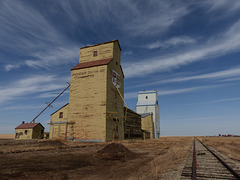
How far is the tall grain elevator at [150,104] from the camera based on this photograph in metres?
52.6

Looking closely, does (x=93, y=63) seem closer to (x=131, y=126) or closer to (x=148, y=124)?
(x=131, y=126)

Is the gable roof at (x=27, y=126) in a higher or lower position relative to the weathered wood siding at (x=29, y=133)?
higher

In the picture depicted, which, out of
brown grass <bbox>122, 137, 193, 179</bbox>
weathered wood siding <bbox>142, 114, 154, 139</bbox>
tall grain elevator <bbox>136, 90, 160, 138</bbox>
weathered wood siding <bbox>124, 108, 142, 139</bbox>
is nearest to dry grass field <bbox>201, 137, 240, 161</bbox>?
brown grass <bbox>122, 137, 193, 179</bbox>

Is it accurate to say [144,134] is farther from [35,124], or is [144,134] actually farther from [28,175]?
[28,175]

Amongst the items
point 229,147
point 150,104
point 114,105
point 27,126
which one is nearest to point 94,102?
point 114,105

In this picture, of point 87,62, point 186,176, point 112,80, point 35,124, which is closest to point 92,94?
point 112,80

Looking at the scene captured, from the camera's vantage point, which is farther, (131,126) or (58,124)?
(131,126)

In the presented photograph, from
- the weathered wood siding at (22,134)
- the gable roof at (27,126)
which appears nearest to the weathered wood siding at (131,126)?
the gable roof at (27,126)

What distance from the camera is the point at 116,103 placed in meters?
27.8

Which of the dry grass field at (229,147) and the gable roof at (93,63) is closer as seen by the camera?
the dry grass field at (229,147)

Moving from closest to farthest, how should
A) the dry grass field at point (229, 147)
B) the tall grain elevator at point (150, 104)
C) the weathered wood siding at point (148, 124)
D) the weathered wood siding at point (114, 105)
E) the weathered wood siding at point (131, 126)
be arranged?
the dry grass field at point (229, 147) → the weathered wood siding at point (114, 105) → the weathered wood siding at point (131, 126) → the weathered wood siding at point (148, 124) → the tall grain elevator at point (150, 104)

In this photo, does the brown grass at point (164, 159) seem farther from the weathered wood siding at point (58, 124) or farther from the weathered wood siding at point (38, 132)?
the weathered wood siding at point (38, 132)

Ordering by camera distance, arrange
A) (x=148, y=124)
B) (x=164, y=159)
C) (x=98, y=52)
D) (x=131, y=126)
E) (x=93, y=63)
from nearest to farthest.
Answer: (x=164, y=159)
(x=93, y=63)
(x=98, y=52)
(x=131, y=126)
(x=148, y=124)

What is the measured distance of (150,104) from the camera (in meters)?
53.7
